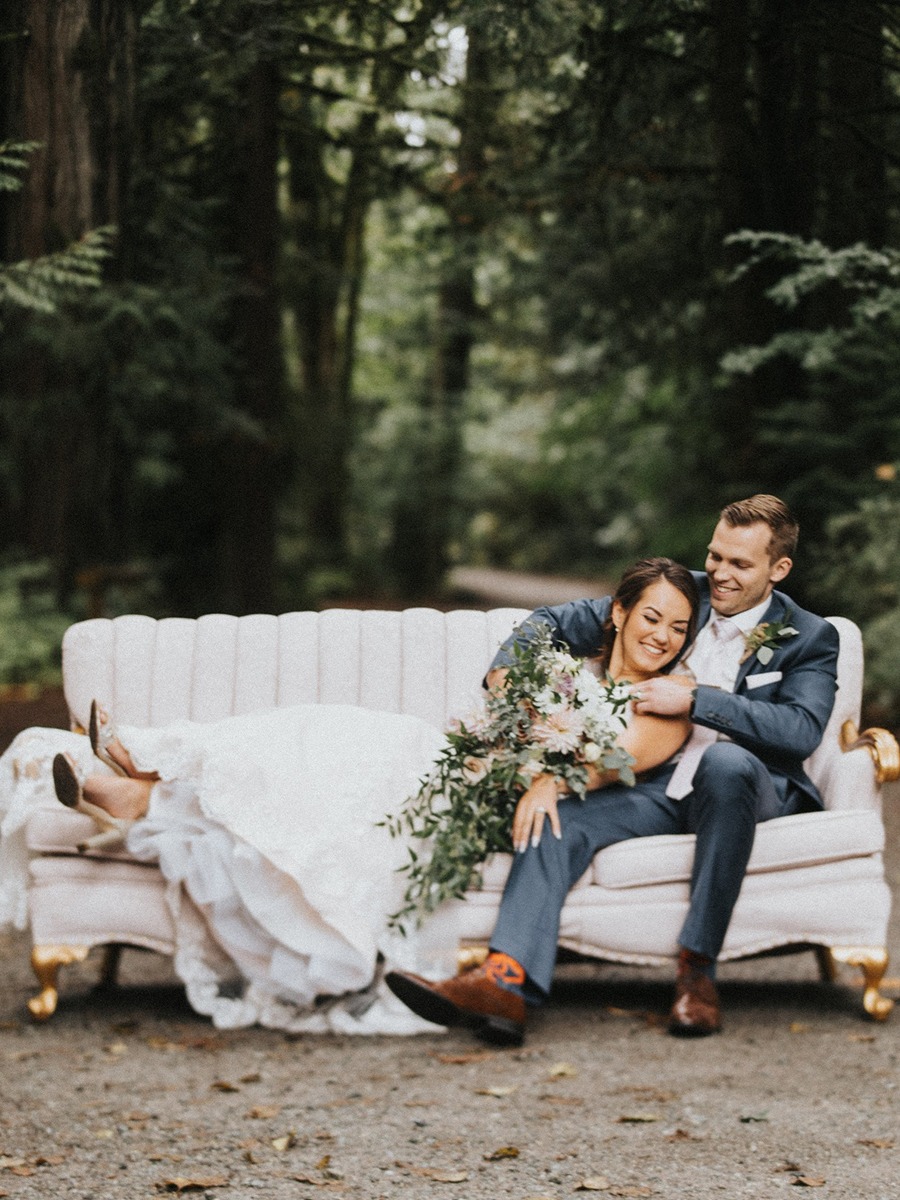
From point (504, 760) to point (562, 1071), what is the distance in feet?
3.00

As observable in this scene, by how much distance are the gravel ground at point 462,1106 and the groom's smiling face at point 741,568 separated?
54.2 inches

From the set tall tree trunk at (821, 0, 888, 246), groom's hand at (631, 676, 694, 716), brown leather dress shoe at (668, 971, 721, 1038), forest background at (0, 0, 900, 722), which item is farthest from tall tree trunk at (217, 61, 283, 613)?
brown leather dress shoe at (668, 971, 721, 1038)

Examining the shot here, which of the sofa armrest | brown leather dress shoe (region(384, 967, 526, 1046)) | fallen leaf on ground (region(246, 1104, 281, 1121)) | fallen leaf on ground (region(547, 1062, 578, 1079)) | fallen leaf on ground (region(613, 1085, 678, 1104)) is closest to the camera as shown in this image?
fallen leaf on ground (region(246, 1104, 281, 1121))

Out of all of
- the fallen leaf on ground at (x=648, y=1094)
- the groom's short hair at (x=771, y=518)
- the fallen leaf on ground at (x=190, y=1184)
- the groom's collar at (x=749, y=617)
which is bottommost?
the fallen leaf on ground at (x=648, y=1094)

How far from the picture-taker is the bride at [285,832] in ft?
14.5

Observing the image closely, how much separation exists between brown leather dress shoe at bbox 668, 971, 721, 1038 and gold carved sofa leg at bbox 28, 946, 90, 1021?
6.30ft

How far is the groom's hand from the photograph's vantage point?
14.5ft

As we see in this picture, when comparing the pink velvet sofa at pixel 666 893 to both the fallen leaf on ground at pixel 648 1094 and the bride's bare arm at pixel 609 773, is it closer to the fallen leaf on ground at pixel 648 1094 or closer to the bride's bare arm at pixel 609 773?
the bride's bare arm at pixel 609 773

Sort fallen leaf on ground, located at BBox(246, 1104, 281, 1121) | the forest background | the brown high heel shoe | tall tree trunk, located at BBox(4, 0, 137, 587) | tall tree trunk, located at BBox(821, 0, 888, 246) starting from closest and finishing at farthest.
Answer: fallen leaf on ground, located at BBox(246, 1104, 281, 1121) < the brown high heel shoe < tall tree trunk, located at BBox(4, 0, 137, 587) < the forest background < tall tree trunk, located at BBox(821, 0, 888, 246)

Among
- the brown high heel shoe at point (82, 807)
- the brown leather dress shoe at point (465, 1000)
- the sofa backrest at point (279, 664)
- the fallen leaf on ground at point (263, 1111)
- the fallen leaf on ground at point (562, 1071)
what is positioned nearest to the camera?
the fallen leaf on ground at point (263, 1111)

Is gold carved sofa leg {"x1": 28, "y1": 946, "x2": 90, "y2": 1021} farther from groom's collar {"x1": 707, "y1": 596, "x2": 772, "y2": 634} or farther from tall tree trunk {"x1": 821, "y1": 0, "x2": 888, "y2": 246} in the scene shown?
tall tree trunk {"x1": 821, "y1": 0, "x2": 888, "y2": 246}

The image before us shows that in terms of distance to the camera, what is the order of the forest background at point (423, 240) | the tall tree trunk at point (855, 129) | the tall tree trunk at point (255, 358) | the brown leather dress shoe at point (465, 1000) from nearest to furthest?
1. the brown leather dress shoe at point (465, 1000)
2. the forest background at point (423, 240)
3. the tall tree trunk at point (855, 129)
4. the tall tree trunk at point (255, 358)

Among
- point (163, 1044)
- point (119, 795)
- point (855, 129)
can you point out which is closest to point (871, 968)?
point (163, 1044)

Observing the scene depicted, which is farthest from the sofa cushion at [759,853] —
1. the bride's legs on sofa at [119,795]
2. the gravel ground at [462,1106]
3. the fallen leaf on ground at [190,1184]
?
the fallen leaf on ground at [190,1184]
